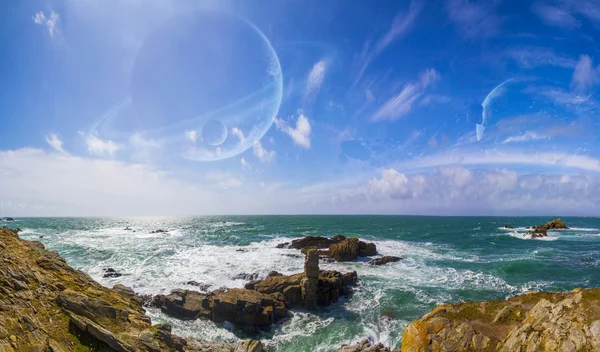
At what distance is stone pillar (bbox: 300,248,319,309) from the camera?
28703 mm

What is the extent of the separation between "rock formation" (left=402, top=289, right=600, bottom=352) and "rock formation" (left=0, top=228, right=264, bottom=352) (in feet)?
34.7

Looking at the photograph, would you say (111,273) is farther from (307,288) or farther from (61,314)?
(61,314)

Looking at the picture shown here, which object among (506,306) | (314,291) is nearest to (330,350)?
(314,291)

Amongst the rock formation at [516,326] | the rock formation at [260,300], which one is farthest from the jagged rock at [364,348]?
the rock formation at [260,300]

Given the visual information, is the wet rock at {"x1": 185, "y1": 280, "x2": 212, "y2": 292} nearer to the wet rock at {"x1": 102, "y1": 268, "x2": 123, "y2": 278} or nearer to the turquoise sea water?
the turquoise sea water

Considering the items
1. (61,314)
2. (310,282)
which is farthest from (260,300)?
(61,314)

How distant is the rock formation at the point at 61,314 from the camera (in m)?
10.9

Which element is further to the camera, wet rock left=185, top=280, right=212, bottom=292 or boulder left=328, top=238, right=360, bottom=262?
boulder left=328, top=238, right=360, bottom=262

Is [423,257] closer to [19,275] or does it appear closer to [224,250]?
[224,250]

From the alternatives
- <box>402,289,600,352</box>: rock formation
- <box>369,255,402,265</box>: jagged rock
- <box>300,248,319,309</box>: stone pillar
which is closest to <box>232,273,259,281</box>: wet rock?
<box>300,248,319,309</box>: stone pillar

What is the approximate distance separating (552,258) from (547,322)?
54.8m

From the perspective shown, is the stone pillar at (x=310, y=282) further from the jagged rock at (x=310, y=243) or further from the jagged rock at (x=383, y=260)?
the jagged rock at (x=310, y=243)

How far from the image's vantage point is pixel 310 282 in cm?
2922

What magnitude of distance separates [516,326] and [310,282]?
66.1 ft
